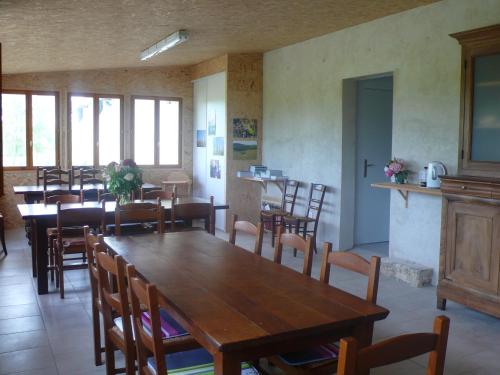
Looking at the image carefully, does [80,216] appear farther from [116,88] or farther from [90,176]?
[116,88]

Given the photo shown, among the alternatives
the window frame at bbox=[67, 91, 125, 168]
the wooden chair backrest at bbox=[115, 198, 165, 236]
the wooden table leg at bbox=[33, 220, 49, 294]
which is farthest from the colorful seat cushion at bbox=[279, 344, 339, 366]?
the window frame at bbox=[67, 91, 125, 168]

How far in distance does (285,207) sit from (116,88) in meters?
4.00

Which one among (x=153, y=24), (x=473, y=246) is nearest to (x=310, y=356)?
(x=473, y=246)

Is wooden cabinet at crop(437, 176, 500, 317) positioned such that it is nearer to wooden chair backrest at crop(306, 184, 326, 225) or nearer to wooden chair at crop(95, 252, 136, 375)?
wooden chair backrest at crop(306, 184, 326, 225)

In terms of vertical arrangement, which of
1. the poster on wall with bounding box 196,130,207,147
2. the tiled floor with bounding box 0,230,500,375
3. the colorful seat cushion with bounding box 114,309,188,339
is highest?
the poster on wall with bounding box 196,130,207,147

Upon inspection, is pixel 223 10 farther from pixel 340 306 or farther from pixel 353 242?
pixel 340 306

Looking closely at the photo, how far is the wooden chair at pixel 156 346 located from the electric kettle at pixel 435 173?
11.0 ft

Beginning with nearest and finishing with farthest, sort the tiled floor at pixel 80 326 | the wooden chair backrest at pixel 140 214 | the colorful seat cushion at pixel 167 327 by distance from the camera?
the colorful seat cushion at pixel 167 327 < the tiled floor at pixel 80 326 < the wooden chair backrest at pixel 140 214

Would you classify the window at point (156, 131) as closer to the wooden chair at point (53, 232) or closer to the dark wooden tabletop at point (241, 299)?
the wooden chair at point (53, 232)

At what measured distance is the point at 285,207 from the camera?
7.66m

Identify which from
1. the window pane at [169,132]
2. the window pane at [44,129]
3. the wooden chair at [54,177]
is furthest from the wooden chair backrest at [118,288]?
the window pane at [169,132]

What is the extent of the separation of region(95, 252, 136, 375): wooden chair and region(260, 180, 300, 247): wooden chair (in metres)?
4.41

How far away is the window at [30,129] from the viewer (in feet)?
28.0

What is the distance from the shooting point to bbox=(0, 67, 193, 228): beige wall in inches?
337
